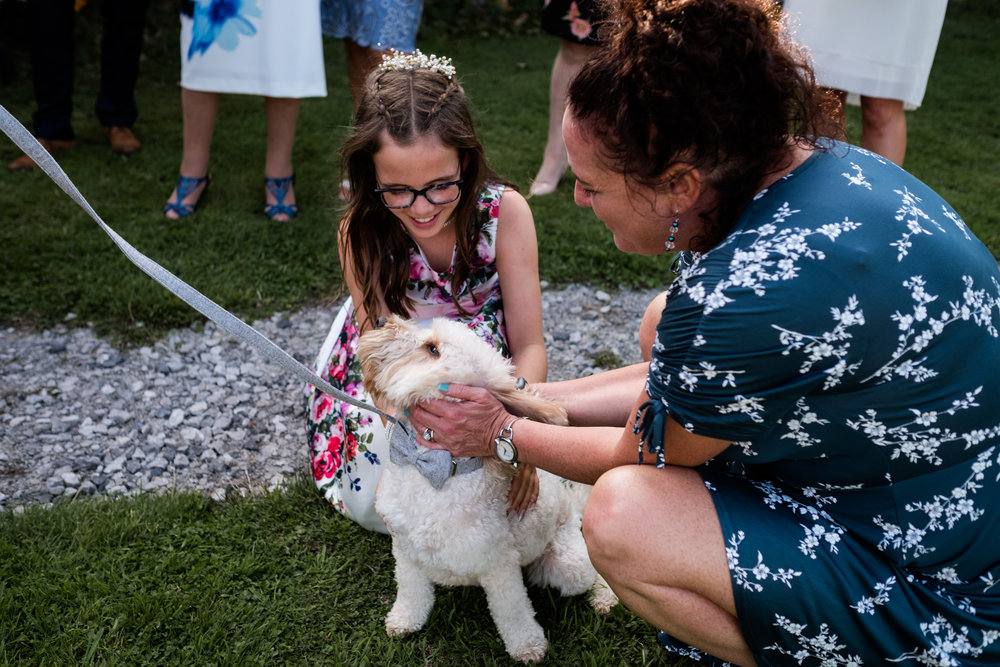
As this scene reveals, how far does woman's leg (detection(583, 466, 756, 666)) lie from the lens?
1.72 metres

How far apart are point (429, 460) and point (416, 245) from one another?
100cm

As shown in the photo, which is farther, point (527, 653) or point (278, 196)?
point (278, 196)

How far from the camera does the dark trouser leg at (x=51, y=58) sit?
5266mm

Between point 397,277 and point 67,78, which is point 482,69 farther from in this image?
point 397,277

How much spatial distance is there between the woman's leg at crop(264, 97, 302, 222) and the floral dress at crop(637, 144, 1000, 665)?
12.3 feet

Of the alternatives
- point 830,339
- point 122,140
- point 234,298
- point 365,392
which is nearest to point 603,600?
point 365,392

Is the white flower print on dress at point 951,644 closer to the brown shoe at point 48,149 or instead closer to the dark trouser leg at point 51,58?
the brown shoe at point 48,149

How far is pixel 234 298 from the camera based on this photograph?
402 centimetres

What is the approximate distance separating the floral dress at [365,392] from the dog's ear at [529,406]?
63 centimetres

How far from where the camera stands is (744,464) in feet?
6.11

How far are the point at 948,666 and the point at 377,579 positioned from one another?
1594 millimetres

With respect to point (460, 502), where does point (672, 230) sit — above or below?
above

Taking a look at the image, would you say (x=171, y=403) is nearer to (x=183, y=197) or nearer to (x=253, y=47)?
(x=183, y=197)

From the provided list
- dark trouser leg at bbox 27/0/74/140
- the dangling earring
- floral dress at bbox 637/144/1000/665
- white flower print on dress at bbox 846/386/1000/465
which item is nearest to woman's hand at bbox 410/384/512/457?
floral dress at bbox 637/144/1000/665
